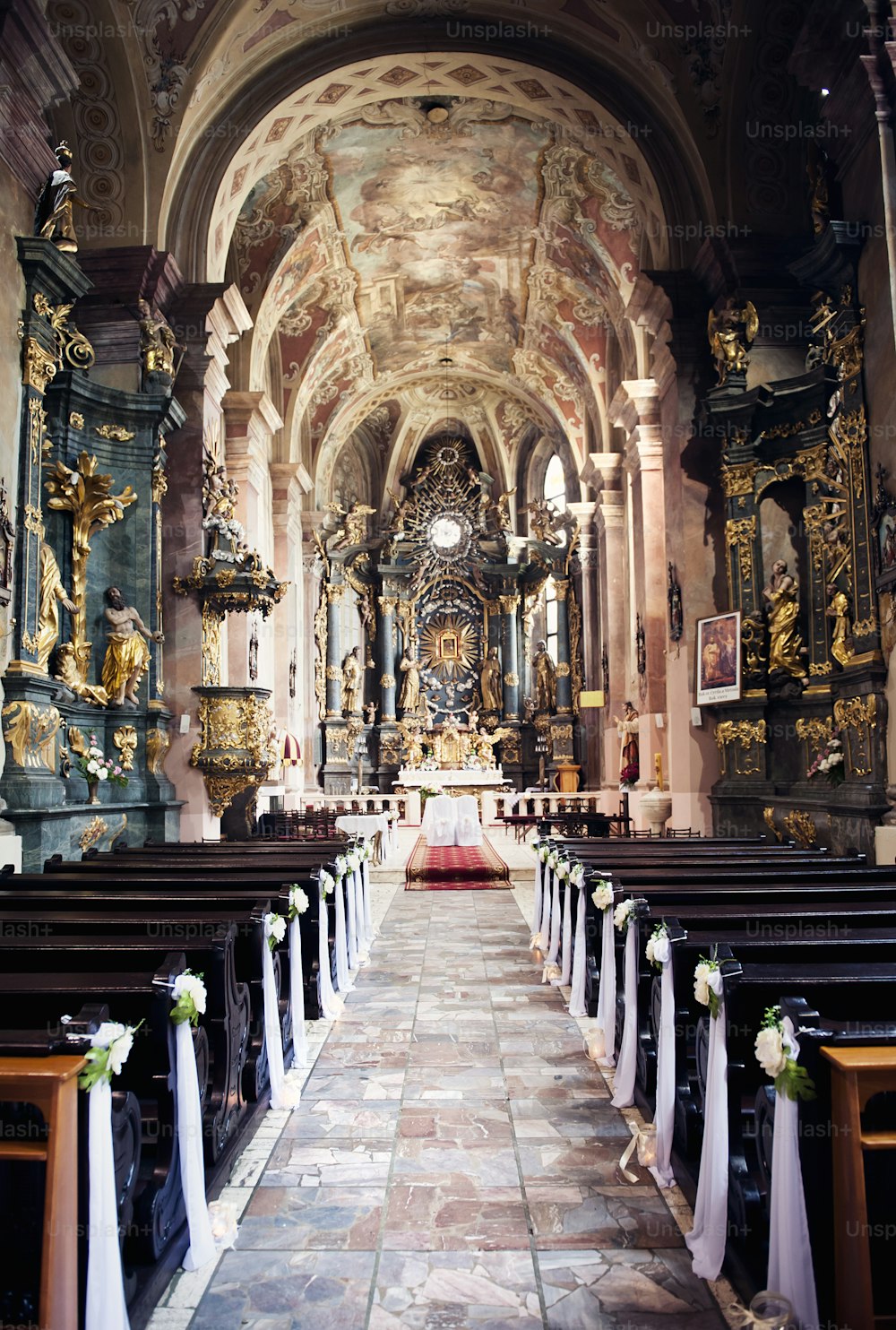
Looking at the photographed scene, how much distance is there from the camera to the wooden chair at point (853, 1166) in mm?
2553

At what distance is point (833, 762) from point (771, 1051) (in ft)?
23.9

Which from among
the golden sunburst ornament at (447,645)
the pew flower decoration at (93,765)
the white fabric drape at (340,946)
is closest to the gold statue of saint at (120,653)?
the pew flower decoration at (93,765)

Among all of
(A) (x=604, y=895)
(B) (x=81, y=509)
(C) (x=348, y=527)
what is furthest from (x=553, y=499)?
(A) (x=604, y=895)

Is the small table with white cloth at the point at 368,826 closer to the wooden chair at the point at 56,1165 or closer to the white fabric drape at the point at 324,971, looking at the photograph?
the white fabric drape at the point at 324,971

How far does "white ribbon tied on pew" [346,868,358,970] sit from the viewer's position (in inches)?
316

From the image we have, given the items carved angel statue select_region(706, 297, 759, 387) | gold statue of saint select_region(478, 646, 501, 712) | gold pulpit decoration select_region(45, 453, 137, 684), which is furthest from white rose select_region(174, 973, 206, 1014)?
gold statue of saint select_region(478, 646, 501, 712)

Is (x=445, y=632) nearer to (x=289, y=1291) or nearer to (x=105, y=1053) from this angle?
(x=289, y=1291)

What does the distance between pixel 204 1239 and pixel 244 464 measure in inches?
581

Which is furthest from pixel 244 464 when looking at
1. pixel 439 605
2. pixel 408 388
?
pixel 439 605

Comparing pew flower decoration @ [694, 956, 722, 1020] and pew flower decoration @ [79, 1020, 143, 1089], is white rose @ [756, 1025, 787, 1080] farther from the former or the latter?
pew flower decoration @ [79, 1020, 143, 1089]

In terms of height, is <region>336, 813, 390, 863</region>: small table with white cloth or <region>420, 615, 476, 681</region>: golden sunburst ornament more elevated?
<region>420, 615, 476, 681</region>: golden sunburst ornament

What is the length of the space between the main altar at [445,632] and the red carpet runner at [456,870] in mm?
8475

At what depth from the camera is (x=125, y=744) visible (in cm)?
1100

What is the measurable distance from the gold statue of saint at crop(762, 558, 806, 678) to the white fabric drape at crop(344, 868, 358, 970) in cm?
560
